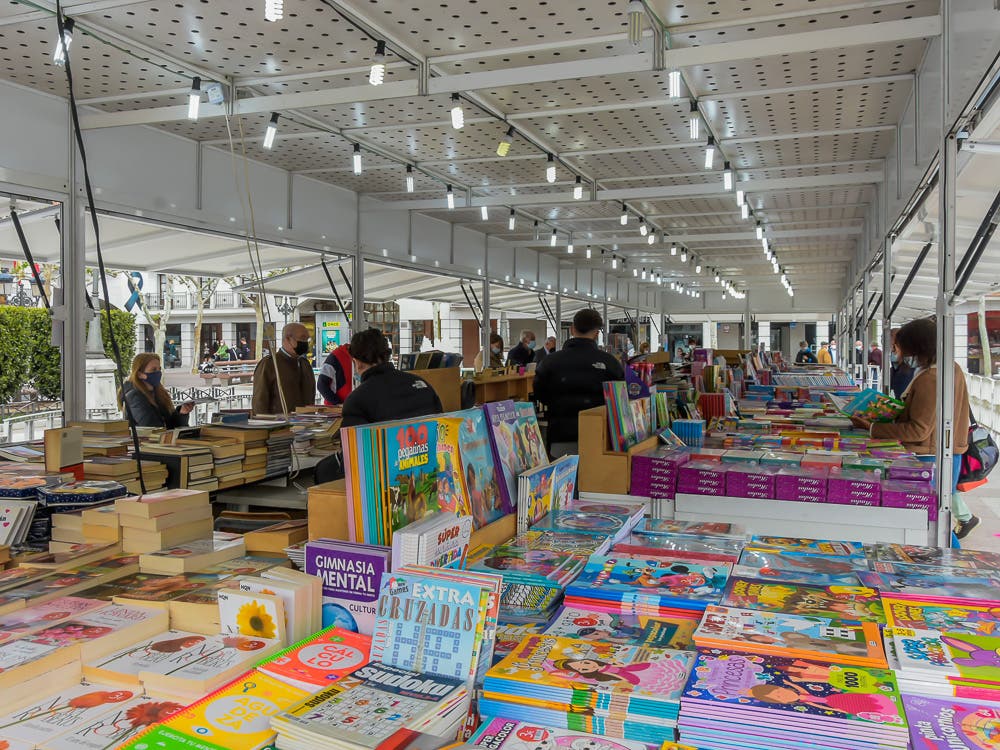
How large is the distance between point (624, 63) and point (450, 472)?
219 centimetres

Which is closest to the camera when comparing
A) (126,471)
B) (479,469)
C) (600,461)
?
(479,469)

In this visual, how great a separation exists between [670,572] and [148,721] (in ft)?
3.95

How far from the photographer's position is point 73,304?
471 centimetres

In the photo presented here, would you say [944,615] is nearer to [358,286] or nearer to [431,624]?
[431,624]

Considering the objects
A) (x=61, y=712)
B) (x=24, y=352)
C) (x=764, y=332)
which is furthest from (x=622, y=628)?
(x=764, y=332)

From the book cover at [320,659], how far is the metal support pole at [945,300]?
8.54 feet

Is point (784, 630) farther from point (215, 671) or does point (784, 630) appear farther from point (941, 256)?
point (941, 256)

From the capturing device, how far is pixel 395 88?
369cm

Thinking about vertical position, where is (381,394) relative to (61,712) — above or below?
above

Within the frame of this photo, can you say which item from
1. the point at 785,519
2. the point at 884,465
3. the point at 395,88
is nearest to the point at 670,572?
the point at 785,519

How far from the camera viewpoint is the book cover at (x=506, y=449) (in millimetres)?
2408

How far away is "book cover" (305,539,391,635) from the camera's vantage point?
159cm

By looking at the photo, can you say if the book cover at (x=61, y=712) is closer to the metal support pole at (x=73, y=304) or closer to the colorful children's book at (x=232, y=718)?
the colorful children's book at (x=232, y=718)

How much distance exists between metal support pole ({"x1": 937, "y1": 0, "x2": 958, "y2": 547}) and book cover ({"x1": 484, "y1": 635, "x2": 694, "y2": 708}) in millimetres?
2250
